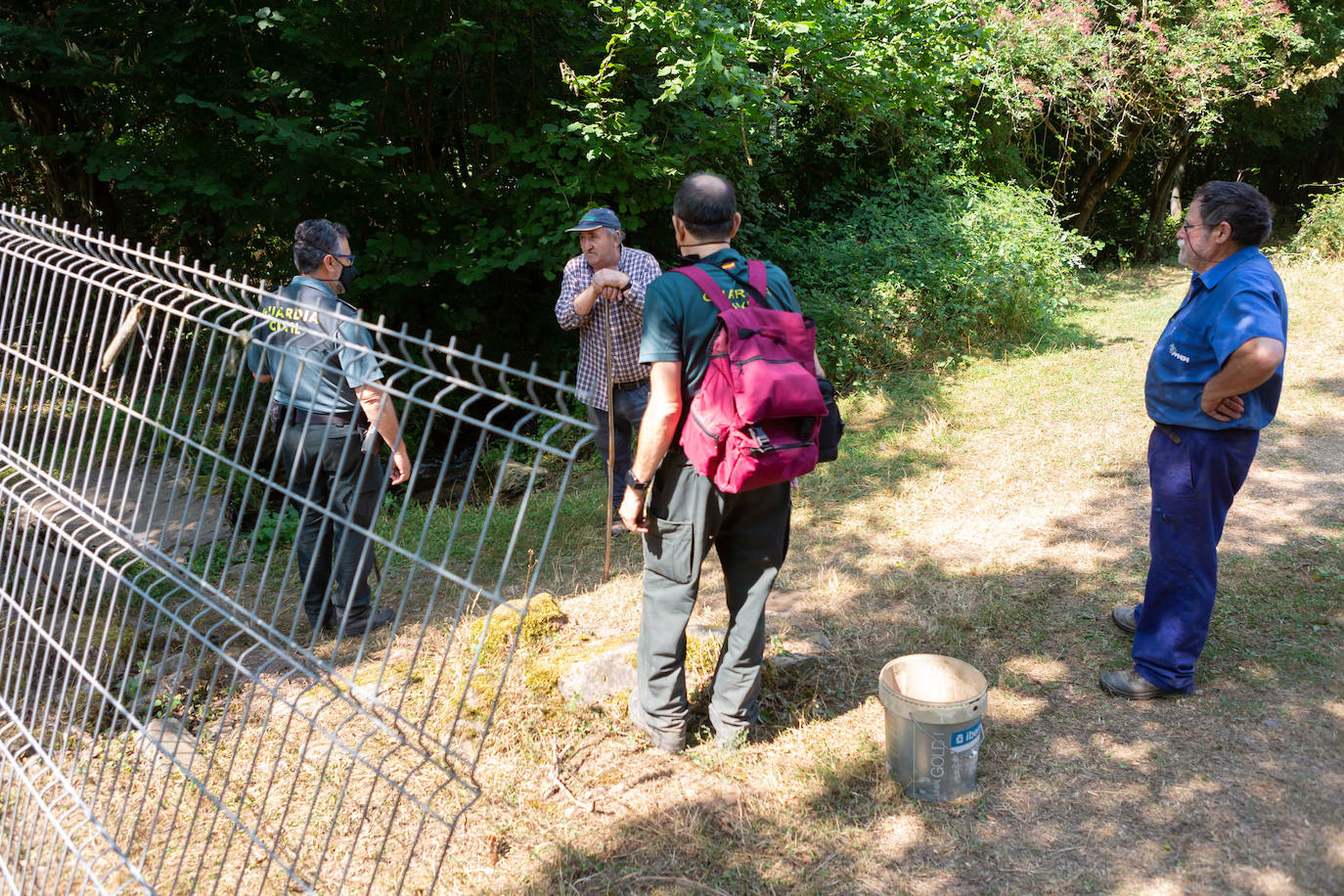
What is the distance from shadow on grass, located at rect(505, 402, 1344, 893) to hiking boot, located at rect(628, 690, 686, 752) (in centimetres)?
9

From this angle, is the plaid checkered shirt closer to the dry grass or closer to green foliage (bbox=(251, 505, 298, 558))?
the dry grass

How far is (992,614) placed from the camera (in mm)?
4051

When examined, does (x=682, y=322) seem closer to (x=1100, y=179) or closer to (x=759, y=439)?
(x=759, y=439)

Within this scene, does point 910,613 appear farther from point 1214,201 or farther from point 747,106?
point 747,106

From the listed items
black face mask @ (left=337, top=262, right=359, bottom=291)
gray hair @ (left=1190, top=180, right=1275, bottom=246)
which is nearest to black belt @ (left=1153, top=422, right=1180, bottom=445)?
gray hair @ (left=1190, top=180, right=1275, bottom=246)

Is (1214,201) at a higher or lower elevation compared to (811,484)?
higher

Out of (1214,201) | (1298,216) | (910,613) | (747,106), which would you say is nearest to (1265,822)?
(910,613)

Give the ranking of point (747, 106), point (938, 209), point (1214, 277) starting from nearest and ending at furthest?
point (1214, 277), point (747, 106), point (938, 209)

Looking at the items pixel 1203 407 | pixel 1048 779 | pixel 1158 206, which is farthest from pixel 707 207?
pixel 1158 206

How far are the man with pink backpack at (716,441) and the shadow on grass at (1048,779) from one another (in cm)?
43

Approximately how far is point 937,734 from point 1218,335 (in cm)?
166

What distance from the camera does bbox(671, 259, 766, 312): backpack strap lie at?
2766mm

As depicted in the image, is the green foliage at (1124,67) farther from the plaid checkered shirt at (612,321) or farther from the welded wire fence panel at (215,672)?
the welded wire fence panel at (215,672)

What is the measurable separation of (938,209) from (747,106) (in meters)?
4.53
